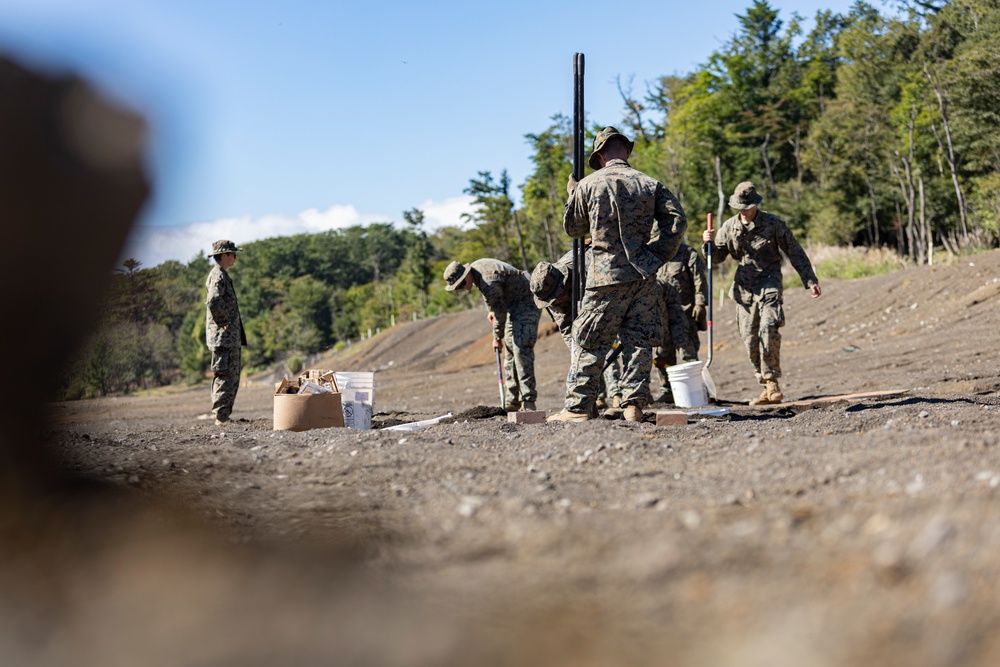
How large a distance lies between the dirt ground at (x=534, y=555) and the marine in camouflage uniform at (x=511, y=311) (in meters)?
4.42

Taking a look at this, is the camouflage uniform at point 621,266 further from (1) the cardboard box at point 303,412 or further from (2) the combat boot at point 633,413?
(1) the cardboard box at point 303,412

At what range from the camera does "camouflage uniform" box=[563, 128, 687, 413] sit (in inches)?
296

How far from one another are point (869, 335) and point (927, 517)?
18124 millimetres

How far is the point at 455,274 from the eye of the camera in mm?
10641

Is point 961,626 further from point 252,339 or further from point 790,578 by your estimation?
point 252,339

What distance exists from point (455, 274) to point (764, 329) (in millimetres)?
3559

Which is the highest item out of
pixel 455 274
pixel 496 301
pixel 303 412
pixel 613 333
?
pixel 455 274

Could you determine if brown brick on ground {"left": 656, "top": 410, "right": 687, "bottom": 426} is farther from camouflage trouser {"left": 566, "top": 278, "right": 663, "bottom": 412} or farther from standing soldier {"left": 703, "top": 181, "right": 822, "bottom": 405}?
standing soldier {"left": 703, "top": 181, "right": 822, "bottom": 405}

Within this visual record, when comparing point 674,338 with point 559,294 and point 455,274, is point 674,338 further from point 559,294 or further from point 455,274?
point 455,274

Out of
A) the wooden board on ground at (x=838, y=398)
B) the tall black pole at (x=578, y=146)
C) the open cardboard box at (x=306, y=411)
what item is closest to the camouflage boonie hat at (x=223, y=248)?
the open cardboard box at (x=306, y=411)

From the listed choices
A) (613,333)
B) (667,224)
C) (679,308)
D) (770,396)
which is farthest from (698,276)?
(613,333)

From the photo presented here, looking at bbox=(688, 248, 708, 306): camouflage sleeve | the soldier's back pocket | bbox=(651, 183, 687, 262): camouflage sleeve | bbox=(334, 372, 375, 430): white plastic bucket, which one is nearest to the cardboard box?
bbox=(334, 372, 375, 430): white plastic bucket

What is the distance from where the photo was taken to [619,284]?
754 centimetres

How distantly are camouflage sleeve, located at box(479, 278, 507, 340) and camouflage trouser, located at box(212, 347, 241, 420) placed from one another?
2.96m
